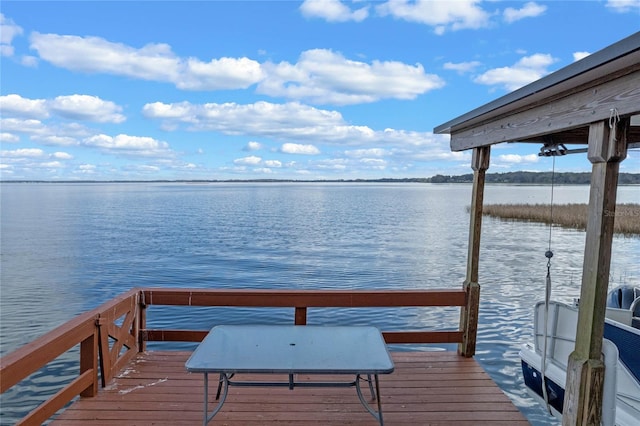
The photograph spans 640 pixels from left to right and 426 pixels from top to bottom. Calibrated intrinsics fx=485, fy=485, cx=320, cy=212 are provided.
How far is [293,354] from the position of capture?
304 cm

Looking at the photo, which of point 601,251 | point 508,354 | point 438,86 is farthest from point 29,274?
point 438,86

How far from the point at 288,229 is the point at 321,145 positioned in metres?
46.2

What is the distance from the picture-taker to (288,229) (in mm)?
27594

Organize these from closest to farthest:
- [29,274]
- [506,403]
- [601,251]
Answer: [601,251]
[506,403]
[29,274]

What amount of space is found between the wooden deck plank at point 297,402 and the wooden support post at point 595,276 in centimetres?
81

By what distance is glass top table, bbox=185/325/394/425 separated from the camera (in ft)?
9.14

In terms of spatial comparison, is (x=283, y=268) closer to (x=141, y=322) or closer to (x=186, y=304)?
(x=141, y=322)

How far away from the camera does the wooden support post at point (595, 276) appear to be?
227 cm

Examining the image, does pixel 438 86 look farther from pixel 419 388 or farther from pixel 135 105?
pixel 135 105

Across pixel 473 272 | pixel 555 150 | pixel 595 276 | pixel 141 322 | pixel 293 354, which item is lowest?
pixel 141 322

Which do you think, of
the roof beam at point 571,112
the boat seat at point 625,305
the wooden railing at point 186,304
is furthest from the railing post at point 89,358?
the boat seat at point 625,305

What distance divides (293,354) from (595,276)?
1.75 metres

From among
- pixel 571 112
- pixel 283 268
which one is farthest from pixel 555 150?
pixel 283 268

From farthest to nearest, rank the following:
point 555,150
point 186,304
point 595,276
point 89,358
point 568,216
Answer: point 568,216, point 186,304, point 555,150, point 89,358, point 595,276
